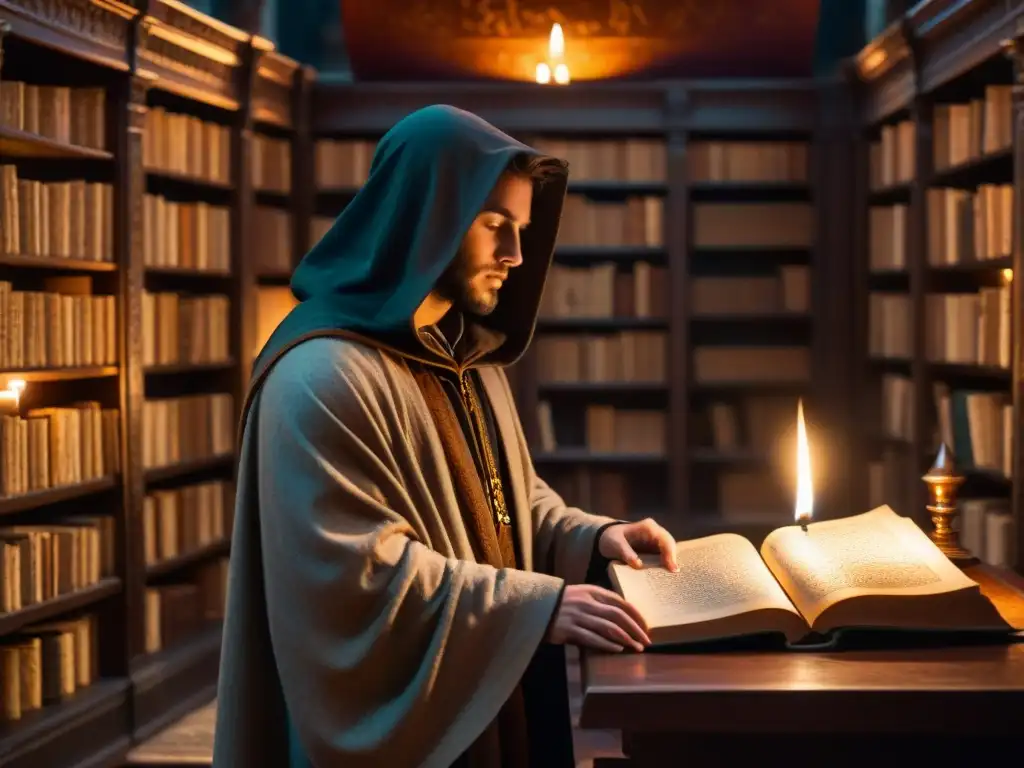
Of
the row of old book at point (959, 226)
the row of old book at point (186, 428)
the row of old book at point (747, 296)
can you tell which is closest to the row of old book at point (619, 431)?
the row of old book at point (747, 296)

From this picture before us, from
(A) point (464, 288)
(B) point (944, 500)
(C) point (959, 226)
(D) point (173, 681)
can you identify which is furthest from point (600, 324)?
(A) point (464, 288)

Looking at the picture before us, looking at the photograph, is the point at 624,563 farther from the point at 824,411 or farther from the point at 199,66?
the point at 824,411

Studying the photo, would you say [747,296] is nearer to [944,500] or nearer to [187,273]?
[187,273]

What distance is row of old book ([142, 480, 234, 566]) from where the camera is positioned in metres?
5.09

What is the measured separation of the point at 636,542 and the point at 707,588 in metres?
0.30

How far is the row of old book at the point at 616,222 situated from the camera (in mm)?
6438

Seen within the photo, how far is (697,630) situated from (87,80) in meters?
3.78

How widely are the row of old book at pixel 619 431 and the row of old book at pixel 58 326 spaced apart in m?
2.42

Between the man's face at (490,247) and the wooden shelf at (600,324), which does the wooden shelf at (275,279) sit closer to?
the wooden shelf at (600,324)

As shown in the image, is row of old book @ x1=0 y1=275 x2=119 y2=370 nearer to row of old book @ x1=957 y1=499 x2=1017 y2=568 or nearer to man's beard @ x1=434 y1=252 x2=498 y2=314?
man's beard @ x1=434 y1=252 x2=498 y2=314

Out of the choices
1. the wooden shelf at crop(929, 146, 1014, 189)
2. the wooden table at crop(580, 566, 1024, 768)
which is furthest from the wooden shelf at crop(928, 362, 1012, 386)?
the wooden table at crop(580, 566, 1024, 768)

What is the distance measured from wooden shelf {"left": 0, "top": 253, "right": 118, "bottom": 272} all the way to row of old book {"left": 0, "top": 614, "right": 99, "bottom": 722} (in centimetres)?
121

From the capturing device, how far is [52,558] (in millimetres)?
4371

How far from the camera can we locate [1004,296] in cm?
448
